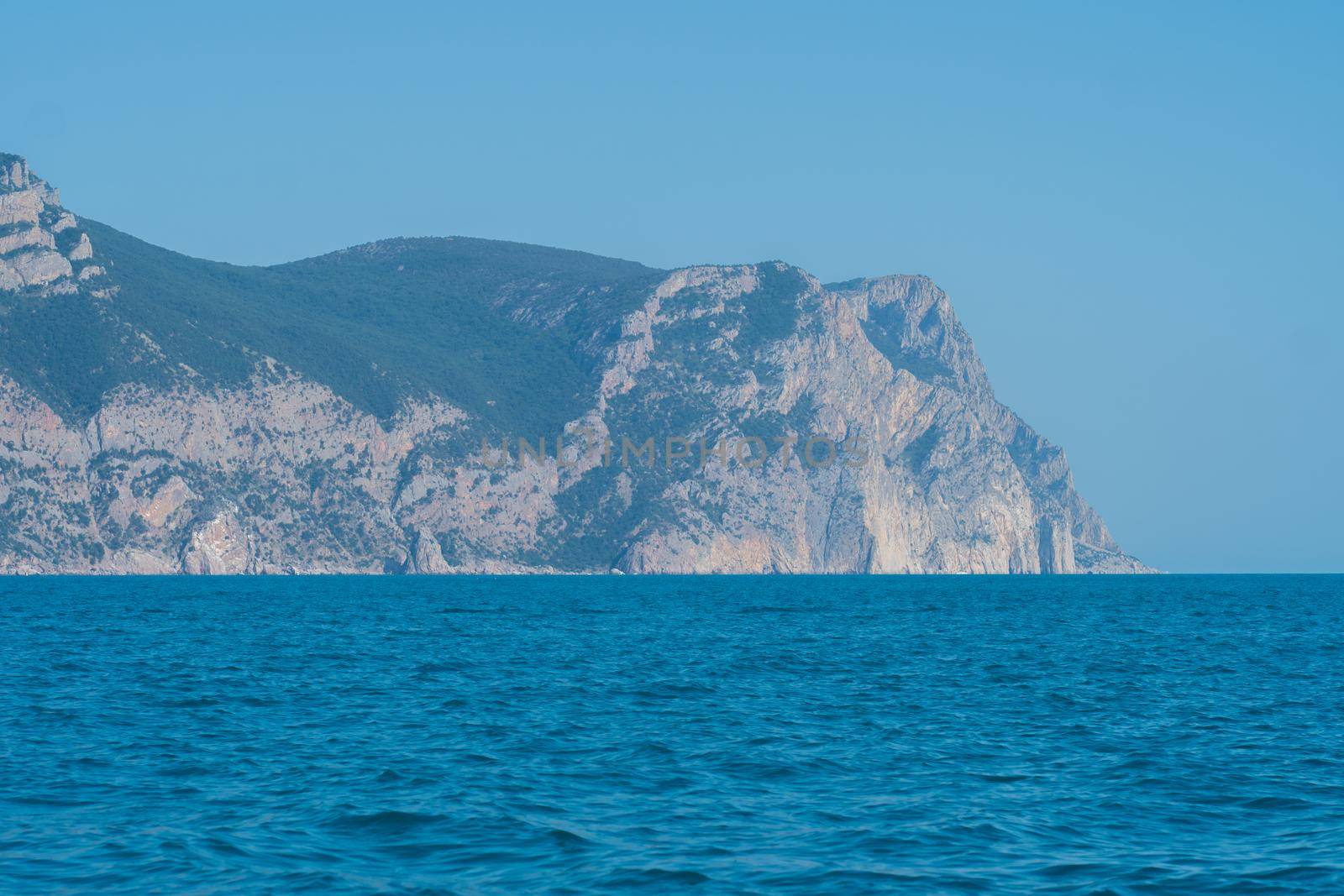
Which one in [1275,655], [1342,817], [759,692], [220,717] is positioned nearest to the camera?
[1342,817]

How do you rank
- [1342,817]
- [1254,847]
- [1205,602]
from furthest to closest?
1. [1205,602]
2. [1342,817]
3. [1254,847]

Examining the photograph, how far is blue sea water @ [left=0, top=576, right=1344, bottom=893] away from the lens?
22266 millimetres

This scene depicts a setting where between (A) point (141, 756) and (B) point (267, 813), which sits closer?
(B) point (267, 813)

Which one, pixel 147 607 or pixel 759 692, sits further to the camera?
pixel 147 607

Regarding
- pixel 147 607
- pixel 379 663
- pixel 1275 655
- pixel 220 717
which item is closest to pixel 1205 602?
pixel 1275 655

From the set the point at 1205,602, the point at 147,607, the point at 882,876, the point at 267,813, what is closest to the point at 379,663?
the point at 267,813

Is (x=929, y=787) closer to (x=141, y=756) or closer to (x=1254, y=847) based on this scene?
(x=1254, y=847)

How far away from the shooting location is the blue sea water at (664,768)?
22266mm

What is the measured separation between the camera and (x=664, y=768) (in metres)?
30.5

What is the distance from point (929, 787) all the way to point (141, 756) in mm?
16112

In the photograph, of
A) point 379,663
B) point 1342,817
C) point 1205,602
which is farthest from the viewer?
point 1205,602

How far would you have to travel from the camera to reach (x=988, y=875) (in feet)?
71.9

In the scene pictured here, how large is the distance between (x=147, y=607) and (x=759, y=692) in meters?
66.9

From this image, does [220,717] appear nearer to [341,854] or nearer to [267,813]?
[267,813]
